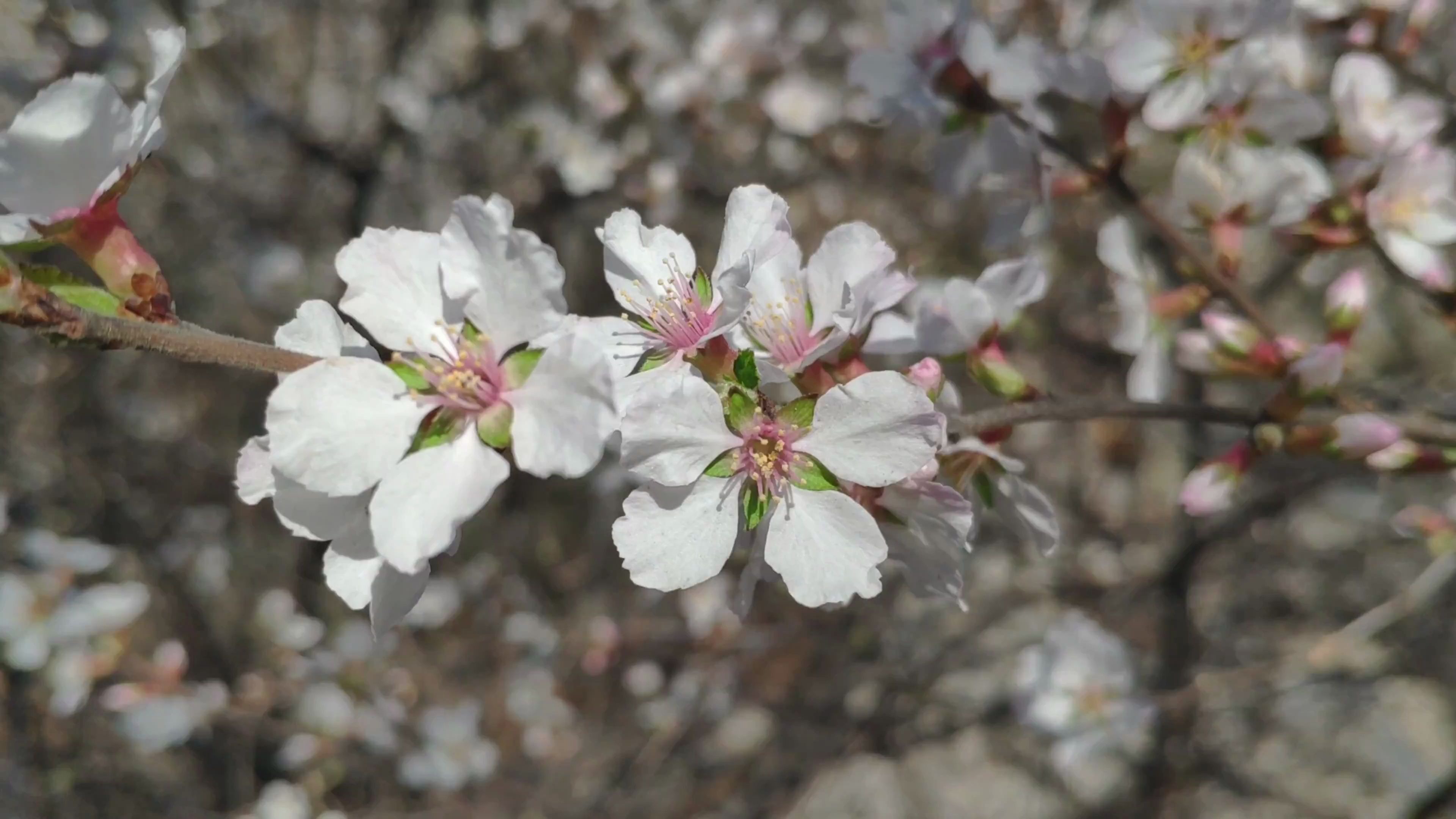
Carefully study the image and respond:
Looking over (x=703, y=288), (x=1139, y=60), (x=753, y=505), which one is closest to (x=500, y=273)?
(x=703, y=288)

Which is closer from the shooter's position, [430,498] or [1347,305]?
[430,498]

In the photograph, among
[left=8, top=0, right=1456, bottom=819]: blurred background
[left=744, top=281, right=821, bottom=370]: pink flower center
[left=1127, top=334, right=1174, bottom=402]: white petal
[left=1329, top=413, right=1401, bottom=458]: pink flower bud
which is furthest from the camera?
[left=8, top=0, right=1456, bottom=819]: blurred background

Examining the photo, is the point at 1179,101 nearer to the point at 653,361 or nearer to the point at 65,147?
the point at 653,361

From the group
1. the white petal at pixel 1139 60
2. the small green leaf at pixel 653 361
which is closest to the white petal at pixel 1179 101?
the white petal at pixel 1139 60

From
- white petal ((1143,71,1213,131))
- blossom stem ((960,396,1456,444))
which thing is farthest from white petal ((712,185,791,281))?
white petal ((1143,71,1213,131))

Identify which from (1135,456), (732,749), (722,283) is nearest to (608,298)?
(732,749)

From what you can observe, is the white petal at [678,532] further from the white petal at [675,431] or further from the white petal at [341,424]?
→ the white petal at [341,424]

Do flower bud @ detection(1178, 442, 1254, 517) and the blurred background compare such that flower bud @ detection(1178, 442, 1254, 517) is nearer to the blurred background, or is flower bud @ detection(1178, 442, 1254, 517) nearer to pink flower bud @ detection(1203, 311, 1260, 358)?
pink flower bud @ detection(1203, 311, 1260, 358)
